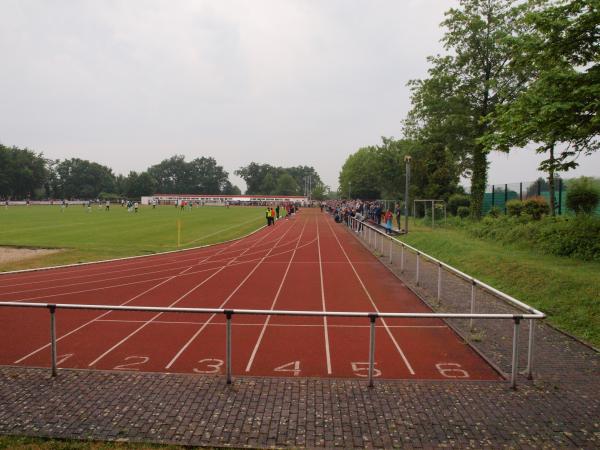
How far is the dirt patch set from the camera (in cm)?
1769

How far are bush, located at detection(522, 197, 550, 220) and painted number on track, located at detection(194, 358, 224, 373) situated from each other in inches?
755

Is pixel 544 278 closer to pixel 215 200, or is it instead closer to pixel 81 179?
pixel 215 200

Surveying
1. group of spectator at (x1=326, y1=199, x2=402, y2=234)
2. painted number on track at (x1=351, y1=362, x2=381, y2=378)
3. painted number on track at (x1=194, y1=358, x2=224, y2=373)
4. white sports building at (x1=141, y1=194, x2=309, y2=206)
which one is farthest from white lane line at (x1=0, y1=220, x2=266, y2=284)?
white sports building at (x1=141, y1=194, x2=309, y2=206)

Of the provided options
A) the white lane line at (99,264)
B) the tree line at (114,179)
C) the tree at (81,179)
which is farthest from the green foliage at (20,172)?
the white lane line at (99,264)

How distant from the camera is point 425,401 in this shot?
5.38 meters

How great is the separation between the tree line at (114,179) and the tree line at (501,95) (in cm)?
9513

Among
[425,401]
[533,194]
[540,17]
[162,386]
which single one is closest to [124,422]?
[162,386]

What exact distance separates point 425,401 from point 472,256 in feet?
38.8

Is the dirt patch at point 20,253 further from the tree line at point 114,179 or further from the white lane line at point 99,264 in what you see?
the tree line at point 114,179

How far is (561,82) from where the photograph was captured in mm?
10594

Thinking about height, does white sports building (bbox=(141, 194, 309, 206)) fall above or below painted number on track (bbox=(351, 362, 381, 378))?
above

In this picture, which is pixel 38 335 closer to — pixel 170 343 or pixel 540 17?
pixel 170 343

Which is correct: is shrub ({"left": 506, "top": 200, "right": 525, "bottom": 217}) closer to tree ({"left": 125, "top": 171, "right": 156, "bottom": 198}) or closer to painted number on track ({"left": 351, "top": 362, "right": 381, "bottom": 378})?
painted number on track ({"left": 351, "top": 362, "right": 381, "bottom": 378})

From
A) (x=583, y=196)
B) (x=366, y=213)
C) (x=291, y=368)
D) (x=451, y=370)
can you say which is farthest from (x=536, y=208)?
A: (x=366, y=213)
